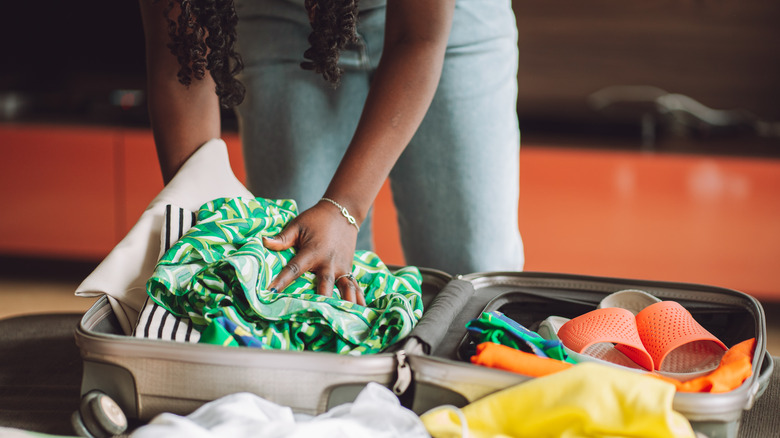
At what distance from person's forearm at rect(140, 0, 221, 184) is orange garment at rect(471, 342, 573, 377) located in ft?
1.53

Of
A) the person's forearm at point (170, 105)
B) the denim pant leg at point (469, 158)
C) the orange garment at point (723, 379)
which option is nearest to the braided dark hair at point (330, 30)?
the person's forearm at point (170, 105)

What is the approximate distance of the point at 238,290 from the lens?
0.62 meters

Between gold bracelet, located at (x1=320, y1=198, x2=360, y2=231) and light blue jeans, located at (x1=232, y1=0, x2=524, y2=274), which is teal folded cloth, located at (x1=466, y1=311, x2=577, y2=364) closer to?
gold bracelet, located at (x1=320, y1=198, x2=360, y2=231)

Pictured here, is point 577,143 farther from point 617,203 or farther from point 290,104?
point 290,104

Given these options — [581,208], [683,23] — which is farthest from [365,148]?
[683,23]

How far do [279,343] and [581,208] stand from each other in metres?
1.70

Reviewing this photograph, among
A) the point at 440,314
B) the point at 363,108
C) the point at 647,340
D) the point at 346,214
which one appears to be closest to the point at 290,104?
the point at 363,108

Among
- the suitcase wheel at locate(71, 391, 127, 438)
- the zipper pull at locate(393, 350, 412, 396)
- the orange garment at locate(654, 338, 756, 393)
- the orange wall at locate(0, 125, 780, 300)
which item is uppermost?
the orange garment at locate(654, 338, 756, 393)

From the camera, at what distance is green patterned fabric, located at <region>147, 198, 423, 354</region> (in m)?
0.61

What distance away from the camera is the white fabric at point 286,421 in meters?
0.52

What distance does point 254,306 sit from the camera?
61 centimetres

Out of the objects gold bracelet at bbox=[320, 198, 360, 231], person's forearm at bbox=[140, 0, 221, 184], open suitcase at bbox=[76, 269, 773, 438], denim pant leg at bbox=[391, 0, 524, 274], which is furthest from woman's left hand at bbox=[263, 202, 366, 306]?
denim pant leg at bbox=[391, 0, 524, 274]

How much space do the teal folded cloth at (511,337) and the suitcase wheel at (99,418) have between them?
293mm

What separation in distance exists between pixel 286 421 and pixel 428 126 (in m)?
0.63
